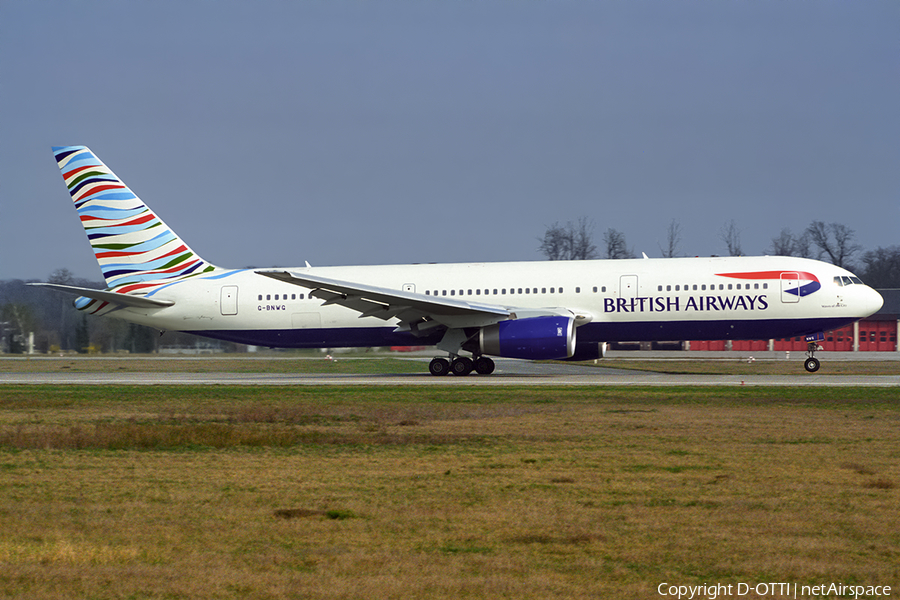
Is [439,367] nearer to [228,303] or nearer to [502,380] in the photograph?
[502,380]

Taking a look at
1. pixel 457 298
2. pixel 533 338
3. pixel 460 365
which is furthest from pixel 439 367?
pixel 533 338

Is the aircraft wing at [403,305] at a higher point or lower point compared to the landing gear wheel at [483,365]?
higher

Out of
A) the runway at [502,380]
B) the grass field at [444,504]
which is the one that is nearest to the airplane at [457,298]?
the runway at [502,380]

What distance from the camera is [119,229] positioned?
3083 centimetres

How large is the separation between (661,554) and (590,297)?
22.1 m

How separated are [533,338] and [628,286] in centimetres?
396

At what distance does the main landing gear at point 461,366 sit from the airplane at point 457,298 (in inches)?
1.4

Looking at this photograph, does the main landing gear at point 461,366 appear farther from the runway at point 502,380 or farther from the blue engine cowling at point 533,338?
the blue engine cowling at point 533,338

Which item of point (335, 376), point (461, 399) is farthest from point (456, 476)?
point (335, 376)

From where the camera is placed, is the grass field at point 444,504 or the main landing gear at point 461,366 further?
the main landing gear at point 461,366

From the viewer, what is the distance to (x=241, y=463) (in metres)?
11.1

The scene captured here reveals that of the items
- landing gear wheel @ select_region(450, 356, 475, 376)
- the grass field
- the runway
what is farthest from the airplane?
the grass field

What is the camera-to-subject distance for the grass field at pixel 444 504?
596cm

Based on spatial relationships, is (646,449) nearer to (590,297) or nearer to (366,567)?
(366,567)
